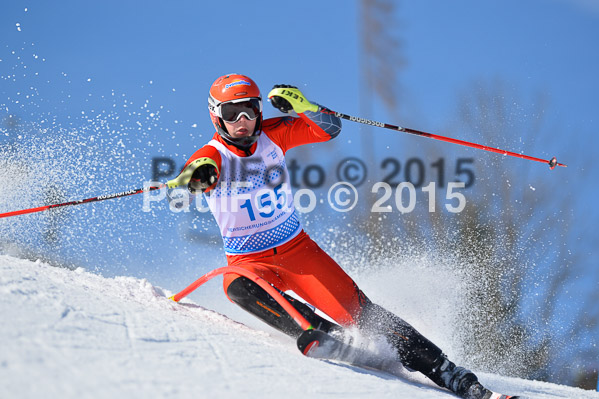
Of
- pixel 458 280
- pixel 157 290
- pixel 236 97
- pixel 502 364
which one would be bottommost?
pixel 502 364

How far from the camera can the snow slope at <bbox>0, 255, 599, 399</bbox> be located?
2.35m

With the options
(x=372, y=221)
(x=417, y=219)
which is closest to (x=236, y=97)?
(x=372, y=221)

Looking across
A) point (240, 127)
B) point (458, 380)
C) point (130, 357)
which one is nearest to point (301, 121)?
point (240, 127)

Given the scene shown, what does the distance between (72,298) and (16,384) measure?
1118 mm

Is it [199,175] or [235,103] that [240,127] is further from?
[199,175]

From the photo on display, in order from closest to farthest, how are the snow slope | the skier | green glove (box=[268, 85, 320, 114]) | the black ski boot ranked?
the snow slope → the black ski boot → the skier → green glove (box=[268, 85, 320, 114])

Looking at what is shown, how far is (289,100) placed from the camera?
4281mm

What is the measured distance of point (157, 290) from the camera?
15.5ft

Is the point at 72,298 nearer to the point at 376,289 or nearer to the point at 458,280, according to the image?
the point at 376,289

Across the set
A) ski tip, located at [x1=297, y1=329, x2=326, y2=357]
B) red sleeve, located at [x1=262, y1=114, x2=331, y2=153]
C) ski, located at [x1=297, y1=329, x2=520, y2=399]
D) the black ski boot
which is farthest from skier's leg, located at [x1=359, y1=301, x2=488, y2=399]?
red sleeve, located at [x1=262, y1=114, x2=331, y2=153]

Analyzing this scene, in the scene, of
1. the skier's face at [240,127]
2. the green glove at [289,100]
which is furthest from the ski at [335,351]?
the green glove at [289,100]

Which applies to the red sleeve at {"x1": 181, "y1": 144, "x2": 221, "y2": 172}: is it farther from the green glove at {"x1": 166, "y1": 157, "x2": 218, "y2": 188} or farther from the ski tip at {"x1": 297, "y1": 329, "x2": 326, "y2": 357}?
the ski tip at {"x1": 297, "y1": 329, "x2": 326, "y2": 357}

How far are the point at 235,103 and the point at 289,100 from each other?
421 mm

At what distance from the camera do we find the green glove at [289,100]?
430 centimetres
